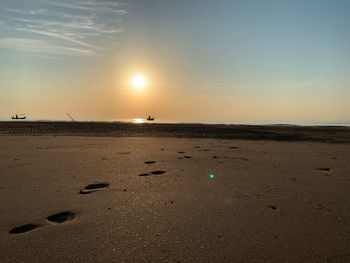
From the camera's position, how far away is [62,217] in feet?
17.3

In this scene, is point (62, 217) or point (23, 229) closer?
point (23, 229)

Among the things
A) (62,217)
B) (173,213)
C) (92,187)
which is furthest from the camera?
(92,187)

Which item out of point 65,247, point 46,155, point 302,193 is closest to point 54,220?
point 65,247

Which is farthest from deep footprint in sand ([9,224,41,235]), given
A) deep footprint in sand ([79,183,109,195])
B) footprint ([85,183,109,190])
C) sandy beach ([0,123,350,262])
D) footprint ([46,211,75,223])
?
footprint ([85,183,109,190])

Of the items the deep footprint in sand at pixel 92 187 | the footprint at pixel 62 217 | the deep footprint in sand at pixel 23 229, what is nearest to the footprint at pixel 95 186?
the deep footprint in sand at pixel 92 187

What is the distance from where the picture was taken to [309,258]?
3.95 m

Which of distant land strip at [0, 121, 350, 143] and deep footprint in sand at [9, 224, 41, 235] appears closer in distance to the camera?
deep footprint in sand at [9, 224, 41, 235]

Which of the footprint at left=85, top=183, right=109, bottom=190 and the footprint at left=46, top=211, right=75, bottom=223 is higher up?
the footprint at left=85, top=183, right=109, bottom=190

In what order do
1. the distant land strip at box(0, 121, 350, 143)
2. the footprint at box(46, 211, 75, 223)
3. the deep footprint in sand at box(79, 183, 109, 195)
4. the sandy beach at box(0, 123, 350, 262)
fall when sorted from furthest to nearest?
the distant land strip at box(0, 121, 350, 143) < the deep footprint in sand at box(79, 183, 109, 195) < the footprint at box(46, 211, 75, 223) < the sandy beach at box(0, 123, 350, 262)

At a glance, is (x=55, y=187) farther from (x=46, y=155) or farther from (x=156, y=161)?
(x=46, y=155)

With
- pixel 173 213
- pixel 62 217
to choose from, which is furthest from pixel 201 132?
pixel 62 217

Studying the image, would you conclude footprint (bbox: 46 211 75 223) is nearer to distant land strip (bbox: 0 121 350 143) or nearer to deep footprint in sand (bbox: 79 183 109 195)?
deep footprint in sand (bbox: 79 183 109 195)

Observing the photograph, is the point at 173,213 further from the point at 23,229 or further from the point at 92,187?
the point at 92,187

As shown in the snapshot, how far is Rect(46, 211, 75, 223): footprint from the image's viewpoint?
5.15 meters
